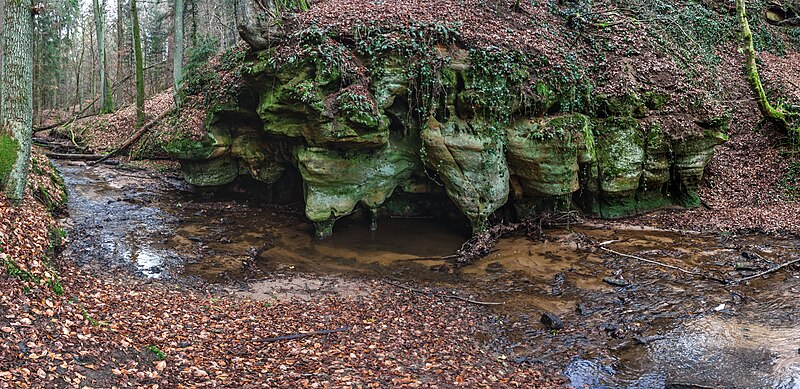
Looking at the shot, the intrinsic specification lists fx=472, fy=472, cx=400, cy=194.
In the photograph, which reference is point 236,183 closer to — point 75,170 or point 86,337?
point 75,170

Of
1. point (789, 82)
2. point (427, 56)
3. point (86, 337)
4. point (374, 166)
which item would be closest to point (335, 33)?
point (427, 56)

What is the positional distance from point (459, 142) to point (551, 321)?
235 inches

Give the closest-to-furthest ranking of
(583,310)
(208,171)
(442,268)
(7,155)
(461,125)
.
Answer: (7,155)
(583,310)
(442,268)
(461,125)
(208,171)

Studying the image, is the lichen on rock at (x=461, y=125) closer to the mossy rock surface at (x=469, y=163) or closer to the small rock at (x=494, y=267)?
the mossy rock surface at (x=469, y=163)

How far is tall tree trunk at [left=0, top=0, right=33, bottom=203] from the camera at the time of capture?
8352 millimetres

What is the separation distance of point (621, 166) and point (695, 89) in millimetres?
3854

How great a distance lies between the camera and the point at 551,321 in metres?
8.64

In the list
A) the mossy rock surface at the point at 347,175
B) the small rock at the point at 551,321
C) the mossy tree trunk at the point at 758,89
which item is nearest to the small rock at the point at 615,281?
the small rock at the point at 551,321

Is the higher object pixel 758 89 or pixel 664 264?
pixel 758 89

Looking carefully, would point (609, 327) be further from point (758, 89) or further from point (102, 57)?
point (102, 57)

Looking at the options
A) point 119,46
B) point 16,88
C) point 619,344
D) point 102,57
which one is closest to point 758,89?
point 619,344

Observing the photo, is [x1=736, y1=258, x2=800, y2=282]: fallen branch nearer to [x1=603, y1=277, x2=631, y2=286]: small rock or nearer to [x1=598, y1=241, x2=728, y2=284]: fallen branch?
[x1=598, y1=241, x2=728, y2=284]: fallen branch

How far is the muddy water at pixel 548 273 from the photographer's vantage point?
7480 millimetres

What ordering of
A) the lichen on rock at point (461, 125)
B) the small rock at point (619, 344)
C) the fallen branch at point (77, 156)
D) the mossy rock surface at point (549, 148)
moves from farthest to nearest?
the fallen branch at point (77, 156) < the mossy rock surface at point (549, 148) < the lichen on rock at point (461, 125) < the small rock at point (619, 344)
